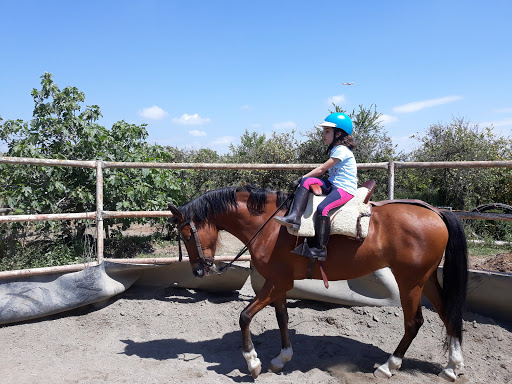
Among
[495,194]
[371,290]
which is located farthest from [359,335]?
[495,194]

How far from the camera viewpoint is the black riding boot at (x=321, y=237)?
344 centimetres

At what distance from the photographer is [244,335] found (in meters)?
3.59

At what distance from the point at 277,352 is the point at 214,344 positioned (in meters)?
0.71

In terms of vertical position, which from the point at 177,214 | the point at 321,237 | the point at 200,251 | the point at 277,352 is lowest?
the point at 277,352

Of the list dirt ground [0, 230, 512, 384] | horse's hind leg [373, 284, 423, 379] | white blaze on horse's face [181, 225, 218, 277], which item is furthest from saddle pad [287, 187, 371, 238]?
dirt ground [0, 230, 512, 384]

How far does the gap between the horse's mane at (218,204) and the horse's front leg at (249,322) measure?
29.6 inches

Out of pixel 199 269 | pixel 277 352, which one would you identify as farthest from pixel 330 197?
pixel 277 352

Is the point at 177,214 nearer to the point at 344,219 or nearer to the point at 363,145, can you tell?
the point at 344,219

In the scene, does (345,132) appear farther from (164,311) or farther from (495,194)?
(495,194)

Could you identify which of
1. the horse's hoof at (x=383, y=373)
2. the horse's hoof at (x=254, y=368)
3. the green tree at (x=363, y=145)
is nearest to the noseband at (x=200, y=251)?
the horse's hoof at (x=254, y=368)

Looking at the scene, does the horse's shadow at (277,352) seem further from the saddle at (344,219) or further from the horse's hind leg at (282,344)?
the saddle at (344,219)

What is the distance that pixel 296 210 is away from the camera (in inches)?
138

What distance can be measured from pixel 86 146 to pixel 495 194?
11.3 meters

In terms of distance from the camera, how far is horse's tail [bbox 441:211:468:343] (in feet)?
12.0
